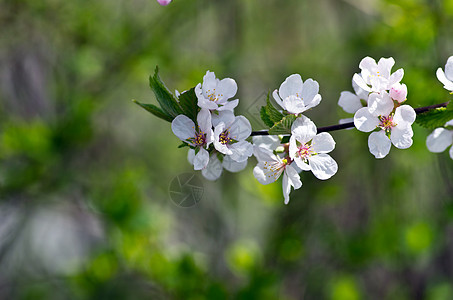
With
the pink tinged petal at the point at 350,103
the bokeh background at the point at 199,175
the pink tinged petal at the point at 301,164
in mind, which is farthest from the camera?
the bokeh background at the point at 199,175

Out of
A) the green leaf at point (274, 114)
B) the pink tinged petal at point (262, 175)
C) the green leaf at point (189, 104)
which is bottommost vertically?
the pink tinged petal at point (262, 175)

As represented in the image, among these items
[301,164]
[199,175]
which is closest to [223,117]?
[301,164]

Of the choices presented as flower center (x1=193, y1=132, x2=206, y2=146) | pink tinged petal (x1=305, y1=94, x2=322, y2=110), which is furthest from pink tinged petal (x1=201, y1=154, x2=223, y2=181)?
pink tinged petal (x1=305, y1=94, x2=322, y2=110)

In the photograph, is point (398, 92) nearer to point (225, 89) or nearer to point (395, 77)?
point (395, 77)

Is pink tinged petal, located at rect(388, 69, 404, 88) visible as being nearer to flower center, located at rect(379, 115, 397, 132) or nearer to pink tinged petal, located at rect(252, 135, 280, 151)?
flower center, located at rect(379, 115, 397, 132)

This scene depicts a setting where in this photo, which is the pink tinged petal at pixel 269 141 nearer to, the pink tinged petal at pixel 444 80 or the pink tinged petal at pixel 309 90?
the pink tinged petal at pixel 309 90

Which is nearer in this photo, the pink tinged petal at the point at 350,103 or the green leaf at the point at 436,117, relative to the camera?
the green leaf at the point at 436,117

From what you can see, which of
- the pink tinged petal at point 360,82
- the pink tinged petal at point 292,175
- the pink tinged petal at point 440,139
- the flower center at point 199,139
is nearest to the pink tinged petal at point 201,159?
the flower center at point 199,139
